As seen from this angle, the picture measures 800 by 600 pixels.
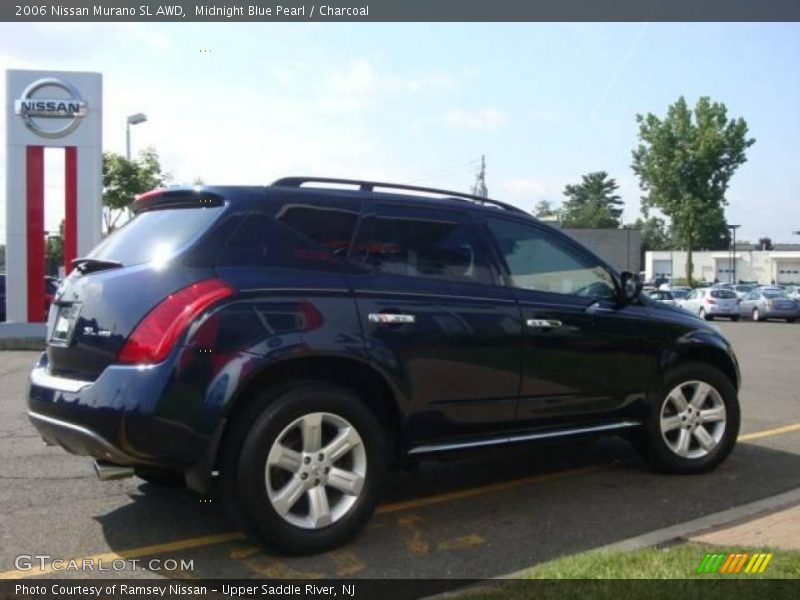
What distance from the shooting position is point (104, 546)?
13.7 feet

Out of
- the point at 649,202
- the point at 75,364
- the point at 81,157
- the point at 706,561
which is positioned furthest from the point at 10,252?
the point at 649,202

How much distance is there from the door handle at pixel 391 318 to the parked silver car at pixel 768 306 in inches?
1197

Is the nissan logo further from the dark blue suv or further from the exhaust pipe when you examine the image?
the exhaust pipe

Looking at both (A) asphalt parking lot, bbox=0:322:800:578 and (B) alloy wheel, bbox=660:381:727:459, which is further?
(B) alloy wheel, bbox=660:381:727:459

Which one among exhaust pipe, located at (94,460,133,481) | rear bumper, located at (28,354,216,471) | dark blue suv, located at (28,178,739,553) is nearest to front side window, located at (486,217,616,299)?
dark blue suv, located at (28,178,739,553)

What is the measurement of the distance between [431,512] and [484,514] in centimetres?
32

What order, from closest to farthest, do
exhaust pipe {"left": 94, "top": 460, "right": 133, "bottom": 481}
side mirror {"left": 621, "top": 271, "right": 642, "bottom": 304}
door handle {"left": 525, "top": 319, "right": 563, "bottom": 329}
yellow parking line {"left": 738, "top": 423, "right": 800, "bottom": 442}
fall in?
exhaust pipe {"left": 94, "top": 460, "right": 133, "bottom": 481}
door handle {"left": 525, "top": 319, "right": 563, "bottom": 329}
side mirror {"left": 621, "top": 271, "right": 642, "bottom": 304}
yellow parking line {"left": 738, "top": 423, "right": 800, "bottom": 442}

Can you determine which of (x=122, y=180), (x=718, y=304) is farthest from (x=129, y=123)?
(x=718, y=304)

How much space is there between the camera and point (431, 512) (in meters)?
4.84

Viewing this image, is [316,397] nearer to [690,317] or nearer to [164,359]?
[164,359]

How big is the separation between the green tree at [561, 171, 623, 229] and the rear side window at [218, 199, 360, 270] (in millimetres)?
140060

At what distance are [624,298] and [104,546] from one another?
3623mm

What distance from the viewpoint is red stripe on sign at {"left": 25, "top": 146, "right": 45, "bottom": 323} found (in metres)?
18.4

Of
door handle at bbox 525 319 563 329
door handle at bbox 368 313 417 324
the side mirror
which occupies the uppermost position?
the side mirror
